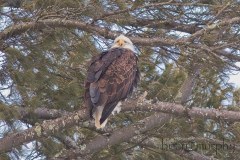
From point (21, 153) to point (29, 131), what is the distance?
0.75 m

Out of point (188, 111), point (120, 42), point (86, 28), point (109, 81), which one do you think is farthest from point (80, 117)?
point (120, 42)

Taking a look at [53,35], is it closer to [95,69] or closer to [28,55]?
[28,55]

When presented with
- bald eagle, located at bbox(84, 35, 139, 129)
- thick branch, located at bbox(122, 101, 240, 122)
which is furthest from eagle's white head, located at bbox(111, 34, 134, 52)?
thick branch, located at bbox(122, 101, 240, 122)

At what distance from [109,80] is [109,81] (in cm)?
1

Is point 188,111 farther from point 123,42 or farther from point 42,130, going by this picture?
point 123,42

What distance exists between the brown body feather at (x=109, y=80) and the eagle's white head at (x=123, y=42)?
9 cm

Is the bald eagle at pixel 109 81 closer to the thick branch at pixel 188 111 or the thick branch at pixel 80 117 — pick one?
the thick branch at pixel 80 117

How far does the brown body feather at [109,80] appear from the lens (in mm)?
4160

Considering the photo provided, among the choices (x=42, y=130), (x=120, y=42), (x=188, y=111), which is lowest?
(x=42, y=130)

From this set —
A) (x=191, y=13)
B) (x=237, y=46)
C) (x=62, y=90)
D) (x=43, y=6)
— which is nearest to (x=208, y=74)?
(x=191, y=13)

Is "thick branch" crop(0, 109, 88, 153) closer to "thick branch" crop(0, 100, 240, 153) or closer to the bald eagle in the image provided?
"thick branch" crop(0, 100, 240, 153)

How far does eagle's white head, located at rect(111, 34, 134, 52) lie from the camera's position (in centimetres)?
470

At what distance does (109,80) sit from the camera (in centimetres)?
433

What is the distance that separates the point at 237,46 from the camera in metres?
4.32
